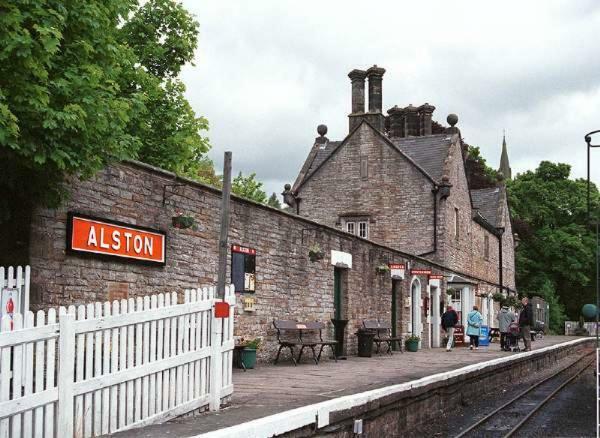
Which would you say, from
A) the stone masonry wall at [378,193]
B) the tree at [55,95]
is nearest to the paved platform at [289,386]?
the tree at [55,95]

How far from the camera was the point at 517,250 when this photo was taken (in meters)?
52.2

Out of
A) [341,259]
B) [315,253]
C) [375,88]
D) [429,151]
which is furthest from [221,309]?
[429,151]

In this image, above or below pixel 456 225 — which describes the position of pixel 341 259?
below

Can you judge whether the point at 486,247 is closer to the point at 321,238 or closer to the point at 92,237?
the point at 321,238

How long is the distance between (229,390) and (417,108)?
34163mm

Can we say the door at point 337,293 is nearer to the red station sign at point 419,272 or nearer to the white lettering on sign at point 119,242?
the red station sign at point 419,272

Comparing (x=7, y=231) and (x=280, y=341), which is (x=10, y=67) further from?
(x=280, y=341)

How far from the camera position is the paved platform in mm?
6629

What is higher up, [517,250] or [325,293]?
[517,250]

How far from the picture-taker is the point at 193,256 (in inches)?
474

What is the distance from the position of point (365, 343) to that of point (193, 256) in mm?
7976

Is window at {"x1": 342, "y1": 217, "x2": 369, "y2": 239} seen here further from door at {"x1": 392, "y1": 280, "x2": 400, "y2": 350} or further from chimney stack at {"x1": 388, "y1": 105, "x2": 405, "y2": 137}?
door at {"x1": 392, "y1": 280, "x2": 400, "y2": 350}

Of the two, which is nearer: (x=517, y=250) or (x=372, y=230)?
(x=372, y=230)

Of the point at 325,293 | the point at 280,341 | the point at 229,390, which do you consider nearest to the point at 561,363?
the point at 325,293
